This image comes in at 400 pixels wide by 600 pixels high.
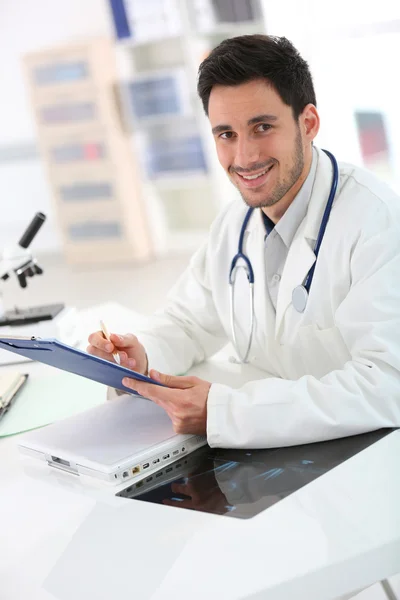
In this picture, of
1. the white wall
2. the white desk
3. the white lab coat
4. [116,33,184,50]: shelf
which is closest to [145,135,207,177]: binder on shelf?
[116,33,184,50]: shelf

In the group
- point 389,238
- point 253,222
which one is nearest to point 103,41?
point 253,222

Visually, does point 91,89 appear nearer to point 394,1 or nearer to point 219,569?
point 394,1

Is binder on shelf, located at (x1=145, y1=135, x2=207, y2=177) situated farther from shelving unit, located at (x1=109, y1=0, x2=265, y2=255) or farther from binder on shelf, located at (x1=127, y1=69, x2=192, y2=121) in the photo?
binder on shelf, located at (x1=127, y1=69, x2=192, y2=121)

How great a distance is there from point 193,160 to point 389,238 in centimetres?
412

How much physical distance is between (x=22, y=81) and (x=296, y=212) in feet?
16.8

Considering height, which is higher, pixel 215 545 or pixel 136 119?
pixel 136 119

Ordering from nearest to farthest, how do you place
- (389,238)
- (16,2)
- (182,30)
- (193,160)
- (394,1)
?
(389,238), (394,1), (182,30), (193,160), (16,2)

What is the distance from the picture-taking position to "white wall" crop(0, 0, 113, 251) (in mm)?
5789

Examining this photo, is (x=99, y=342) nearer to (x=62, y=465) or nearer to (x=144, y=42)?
(x=62, y=465)

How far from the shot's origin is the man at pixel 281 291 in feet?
4.05

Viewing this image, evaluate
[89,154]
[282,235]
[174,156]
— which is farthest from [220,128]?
[89,154]

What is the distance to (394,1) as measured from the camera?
14.6ft

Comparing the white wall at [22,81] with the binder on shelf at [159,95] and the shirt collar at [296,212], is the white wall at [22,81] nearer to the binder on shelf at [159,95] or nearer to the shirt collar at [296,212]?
the binder on shelf at [159,95]

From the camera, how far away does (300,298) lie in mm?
1478
